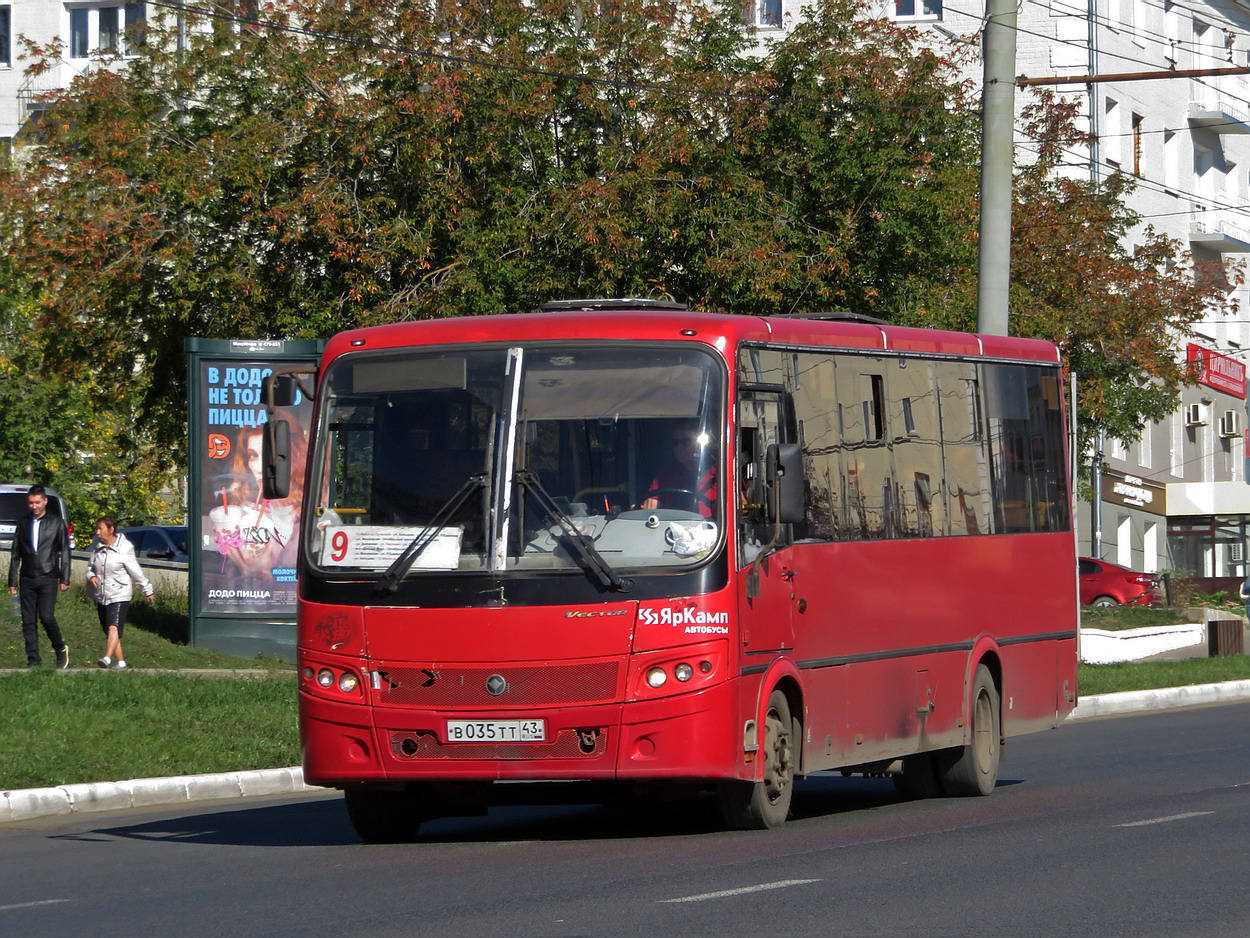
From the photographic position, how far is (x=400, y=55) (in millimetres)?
28625

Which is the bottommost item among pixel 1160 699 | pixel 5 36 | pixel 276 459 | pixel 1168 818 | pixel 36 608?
pixel 1160 699

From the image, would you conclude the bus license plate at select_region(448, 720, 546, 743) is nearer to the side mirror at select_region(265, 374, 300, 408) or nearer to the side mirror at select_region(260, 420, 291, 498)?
the side mirror at select_region(260, 420, 291, 498)

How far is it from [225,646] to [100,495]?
30.2 m

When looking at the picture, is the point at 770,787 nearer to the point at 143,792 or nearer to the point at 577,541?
the point at 577,541

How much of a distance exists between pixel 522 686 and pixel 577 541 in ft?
2.53

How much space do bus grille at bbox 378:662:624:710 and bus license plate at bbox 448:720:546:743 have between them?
8 cm

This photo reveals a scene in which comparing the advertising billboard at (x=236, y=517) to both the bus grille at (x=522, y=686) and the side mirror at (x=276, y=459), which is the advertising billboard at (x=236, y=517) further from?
the bus grille at (x=522, y=686)

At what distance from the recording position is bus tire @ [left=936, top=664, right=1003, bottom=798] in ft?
47.0

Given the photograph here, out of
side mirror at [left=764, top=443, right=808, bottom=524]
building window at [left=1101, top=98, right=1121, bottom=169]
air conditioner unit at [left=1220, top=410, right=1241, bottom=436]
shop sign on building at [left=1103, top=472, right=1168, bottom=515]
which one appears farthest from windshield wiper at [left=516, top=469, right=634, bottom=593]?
air conditioner unit at [left=1220, top=410, right=1241, bottom=436]

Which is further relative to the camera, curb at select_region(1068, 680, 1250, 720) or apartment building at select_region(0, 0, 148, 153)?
apartment building at select_region(0, 0, 148, 153)

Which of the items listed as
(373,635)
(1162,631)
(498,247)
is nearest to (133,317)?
(498,247)

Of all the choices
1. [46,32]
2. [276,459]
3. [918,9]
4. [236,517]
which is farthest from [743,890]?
[46,32]

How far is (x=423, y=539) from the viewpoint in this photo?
11.1m

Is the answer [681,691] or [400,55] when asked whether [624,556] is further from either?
[400,55]
